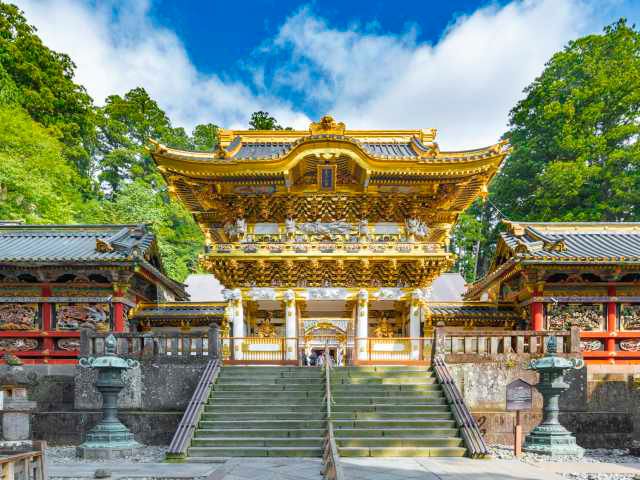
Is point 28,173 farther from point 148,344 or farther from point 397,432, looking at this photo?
point 397,432

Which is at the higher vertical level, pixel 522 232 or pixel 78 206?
pixel 78 206

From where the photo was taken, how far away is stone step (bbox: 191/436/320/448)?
1104cm

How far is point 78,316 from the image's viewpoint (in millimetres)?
16062

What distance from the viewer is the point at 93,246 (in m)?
17.0

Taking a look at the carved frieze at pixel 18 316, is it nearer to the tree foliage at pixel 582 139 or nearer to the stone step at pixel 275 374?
the stone step at pixel 275 374

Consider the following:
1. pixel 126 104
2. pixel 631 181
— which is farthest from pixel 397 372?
pixel 126 104

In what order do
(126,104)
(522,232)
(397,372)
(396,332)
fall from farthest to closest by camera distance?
(126,104), (396,332), (522,232), (397,372)

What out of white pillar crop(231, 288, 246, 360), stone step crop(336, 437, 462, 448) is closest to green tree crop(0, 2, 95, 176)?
white pillar crop(231, 288, 246, 360)

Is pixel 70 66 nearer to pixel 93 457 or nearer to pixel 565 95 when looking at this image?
pixel 93 457

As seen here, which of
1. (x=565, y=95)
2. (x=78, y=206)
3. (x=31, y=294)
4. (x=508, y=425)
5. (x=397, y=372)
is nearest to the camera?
(x=508, y=425)

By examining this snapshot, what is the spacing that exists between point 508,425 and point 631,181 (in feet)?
79.2

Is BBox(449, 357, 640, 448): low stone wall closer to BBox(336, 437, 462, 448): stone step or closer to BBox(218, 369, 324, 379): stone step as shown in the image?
BBox(336, 437, 462, 448): stone step

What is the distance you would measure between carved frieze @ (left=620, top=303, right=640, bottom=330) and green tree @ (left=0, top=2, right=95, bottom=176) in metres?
33.1

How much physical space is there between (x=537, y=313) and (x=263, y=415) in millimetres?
9981
